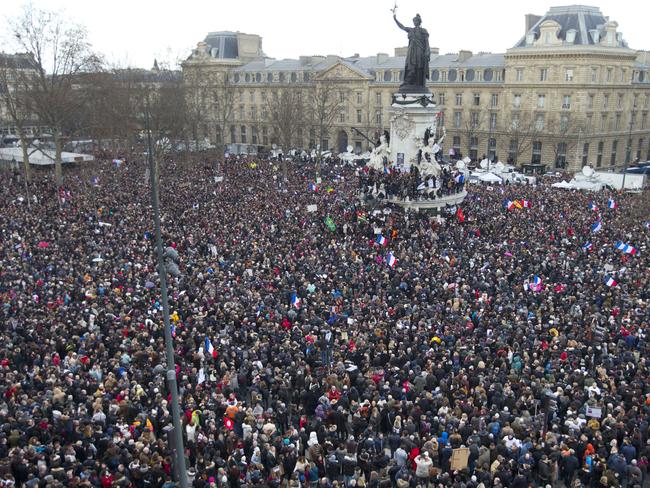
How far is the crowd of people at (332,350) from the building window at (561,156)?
31777mm

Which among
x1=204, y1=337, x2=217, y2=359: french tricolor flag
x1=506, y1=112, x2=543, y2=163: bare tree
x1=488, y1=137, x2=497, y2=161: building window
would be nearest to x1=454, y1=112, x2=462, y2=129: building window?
x1=488, y1=137, x2=497, y2=161: building window

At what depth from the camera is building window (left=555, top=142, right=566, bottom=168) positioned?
63.5 meters

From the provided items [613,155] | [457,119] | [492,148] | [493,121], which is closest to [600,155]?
[613,155]

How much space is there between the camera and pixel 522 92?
65.5 m

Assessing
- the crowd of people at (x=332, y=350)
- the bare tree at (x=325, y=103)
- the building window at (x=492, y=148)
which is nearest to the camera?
the crowd of people at (x=332, y=350)

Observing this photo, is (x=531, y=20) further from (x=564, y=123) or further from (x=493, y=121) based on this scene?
(x=564, y=123)

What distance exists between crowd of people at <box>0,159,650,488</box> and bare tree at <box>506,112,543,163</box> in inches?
1239

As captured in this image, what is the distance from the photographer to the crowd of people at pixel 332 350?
13.0 metres

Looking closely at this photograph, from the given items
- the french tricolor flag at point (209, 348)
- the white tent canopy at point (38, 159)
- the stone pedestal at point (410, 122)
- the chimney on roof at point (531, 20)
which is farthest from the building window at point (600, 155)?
the french tricolor flag at point (209, 348)

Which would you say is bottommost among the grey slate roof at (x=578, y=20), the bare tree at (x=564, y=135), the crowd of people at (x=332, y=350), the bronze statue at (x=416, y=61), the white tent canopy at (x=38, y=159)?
the crowd of people at (x=332, y=350)

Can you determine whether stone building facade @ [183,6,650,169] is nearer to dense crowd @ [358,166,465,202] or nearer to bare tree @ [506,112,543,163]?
bare tree @ [506,112,543,163]

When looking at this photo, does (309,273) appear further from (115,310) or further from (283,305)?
(115,310)

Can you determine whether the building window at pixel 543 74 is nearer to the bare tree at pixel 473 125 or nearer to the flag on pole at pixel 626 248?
the bare tree at pixel 473 125

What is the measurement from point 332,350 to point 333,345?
0.95 feet
